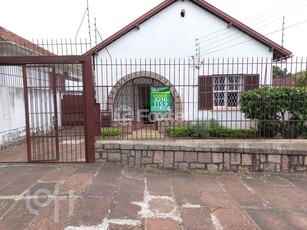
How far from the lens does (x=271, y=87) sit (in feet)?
19.2

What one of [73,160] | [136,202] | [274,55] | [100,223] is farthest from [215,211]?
[274,55]

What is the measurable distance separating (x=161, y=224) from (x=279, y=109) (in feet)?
13.6

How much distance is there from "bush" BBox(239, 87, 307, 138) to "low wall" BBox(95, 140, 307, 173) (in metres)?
0.60

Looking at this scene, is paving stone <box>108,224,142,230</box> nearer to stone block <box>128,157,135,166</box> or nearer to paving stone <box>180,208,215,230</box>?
paving stone <box>180,208,215,230</box>

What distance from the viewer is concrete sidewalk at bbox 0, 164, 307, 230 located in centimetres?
305

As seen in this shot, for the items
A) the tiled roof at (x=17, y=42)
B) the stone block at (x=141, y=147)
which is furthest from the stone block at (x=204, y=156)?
the tiled roof at (x=17, y=42)

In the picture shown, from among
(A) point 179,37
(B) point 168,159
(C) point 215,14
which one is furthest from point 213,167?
(C) point 215,14

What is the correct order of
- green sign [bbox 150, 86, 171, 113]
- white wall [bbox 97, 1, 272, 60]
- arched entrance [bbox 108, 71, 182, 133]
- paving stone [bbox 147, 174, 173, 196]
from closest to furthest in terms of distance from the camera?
paving stone [bbox 147, 174, 173, 196] < green sign [bbox 150, 86, 171, 113] < arched entrance [bbox 108, 71, 182, 133] < white wall [bbox 97, 1, 272, 60]

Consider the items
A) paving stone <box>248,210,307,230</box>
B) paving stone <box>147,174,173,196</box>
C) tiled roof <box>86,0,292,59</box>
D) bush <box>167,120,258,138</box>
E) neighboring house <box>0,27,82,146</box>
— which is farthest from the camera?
tiled roof <box>86,0,292,59</box>

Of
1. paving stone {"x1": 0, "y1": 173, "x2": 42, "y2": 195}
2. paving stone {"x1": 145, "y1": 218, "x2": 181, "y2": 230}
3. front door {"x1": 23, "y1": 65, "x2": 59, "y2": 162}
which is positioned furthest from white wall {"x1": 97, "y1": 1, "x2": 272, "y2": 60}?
paving stone {"x1": 145, "y1": 218, "x2": 181, "y2": 230}

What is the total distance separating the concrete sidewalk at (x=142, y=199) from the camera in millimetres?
3047

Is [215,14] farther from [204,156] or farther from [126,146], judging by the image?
[126,146]

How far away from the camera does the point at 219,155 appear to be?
5184mm

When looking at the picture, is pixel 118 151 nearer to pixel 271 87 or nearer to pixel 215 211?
pixel 215 211
